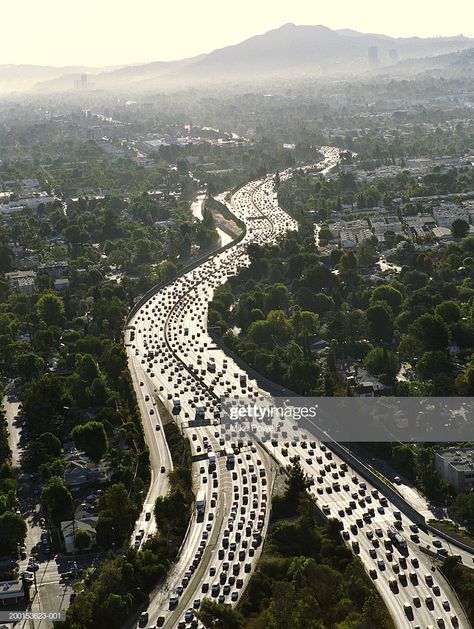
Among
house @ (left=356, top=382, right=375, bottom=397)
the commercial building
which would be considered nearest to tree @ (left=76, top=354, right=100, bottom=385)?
house @ (left=356, top=382, right=375, bottom=397)

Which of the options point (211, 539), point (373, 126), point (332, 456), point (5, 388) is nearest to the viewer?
point (211, 539)

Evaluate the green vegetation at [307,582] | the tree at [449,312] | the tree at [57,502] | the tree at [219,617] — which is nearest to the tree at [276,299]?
the tree at [449,312]

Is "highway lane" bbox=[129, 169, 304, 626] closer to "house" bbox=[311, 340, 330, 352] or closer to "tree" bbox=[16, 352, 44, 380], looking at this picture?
"house" bbox=[311, 340, 330, 352]

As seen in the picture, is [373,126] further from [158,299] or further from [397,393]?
[397,393]

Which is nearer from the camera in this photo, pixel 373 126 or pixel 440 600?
pixel 440 600

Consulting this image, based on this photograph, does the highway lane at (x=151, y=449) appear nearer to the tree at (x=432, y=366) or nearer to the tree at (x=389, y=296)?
the tree at (x=432, y=366)

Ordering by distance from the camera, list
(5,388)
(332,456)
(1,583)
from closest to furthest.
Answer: (1,583)
(332,456)
(5,388)

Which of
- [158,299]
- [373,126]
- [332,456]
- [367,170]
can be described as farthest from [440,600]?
[373,126]
